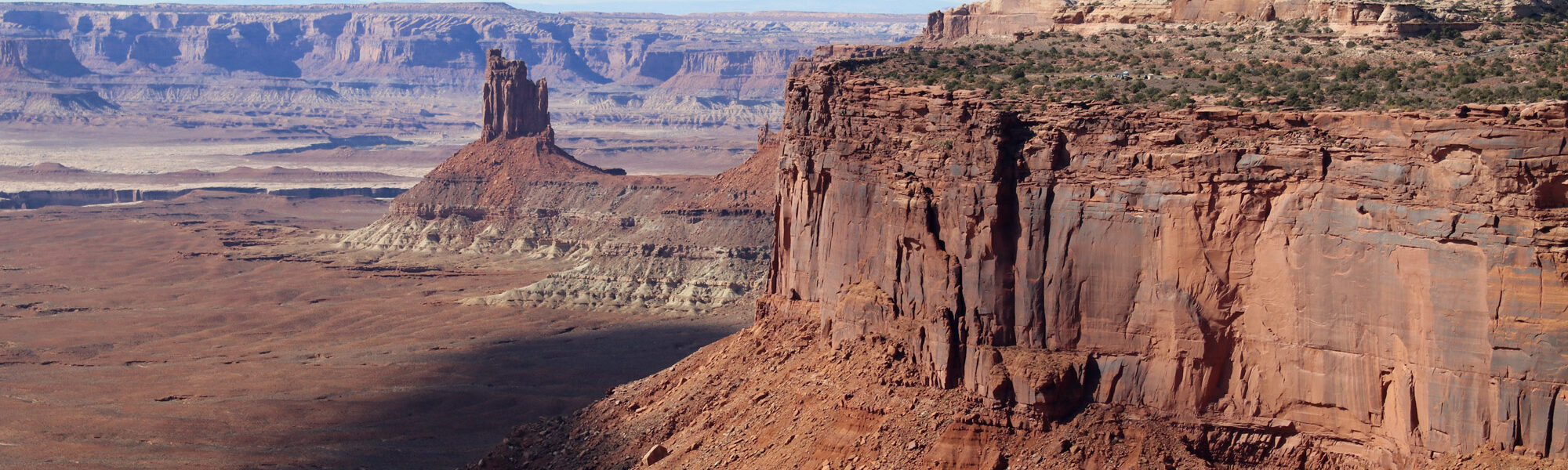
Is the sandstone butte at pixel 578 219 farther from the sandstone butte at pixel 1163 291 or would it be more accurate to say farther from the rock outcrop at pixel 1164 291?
the rock outcrop at pixel 1164 291

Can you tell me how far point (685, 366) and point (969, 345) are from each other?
13957 millimetres

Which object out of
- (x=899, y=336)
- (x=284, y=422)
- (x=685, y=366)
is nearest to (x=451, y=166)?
(x=284, y=422)

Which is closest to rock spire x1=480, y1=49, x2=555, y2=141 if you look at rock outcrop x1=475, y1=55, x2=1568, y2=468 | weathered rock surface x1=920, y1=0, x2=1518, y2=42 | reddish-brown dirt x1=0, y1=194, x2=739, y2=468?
reddish-brown dirt x1=0, y1=194, x2=739, y2=468

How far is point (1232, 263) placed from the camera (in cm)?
3180

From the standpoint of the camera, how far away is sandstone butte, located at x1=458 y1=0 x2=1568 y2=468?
28.3 m

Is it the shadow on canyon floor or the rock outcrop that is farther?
the shadow on canyon floor

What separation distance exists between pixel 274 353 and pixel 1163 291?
67895 mm

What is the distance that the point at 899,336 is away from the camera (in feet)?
126

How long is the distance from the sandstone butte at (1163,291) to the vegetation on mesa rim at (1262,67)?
2.14 meters

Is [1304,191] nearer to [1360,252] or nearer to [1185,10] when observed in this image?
[1360,252]

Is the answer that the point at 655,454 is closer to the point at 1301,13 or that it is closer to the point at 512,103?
the point at 1301,13

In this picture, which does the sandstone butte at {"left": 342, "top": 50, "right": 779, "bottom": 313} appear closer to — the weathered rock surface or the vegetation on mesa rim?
the weathered rock surface

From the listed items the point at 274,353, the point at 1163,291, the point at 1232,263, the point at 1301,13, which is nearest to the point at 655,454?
→ the point at 1163,291

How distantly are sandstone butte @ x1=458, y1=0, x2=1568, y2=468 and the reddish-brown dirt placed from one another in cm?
2373
